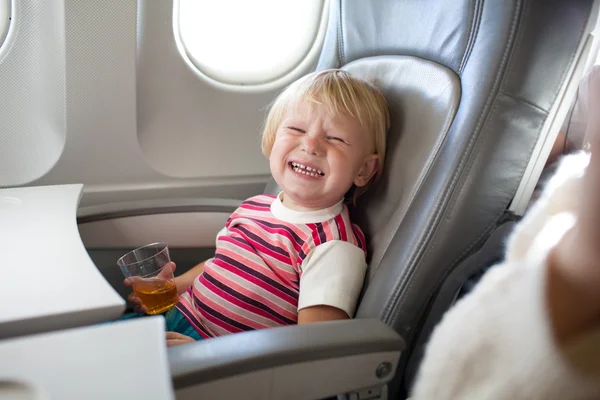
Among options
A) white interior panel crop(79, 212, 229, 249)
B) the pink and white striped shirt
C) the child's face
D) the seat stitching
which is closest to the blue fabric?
the pink and white striped shirt

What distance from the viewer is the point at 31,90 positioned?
59.6 inches

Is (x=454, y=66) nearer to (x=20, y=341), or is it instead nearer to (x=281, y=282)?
(x=281, y=282)

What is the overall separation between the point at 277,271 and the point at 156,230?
518 mm

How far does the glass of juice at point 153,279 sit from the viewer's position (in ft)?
3.95

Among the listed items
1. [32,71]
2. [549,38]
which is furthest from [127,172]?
[549,38]

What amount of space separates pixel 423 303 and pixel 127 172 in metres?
1.16

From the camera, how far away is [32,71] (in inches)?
59.1

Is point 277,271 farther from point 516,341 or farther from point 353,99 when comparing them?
point 516,341

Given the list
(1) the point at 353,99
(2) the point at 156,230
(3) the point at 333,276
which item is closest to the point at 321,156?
(1) the point at 353,99

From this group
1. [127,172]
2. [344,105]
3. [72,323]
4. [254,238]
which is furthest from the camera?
[127,172]

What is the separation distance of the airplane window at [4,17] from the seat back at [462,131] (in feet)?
3.90

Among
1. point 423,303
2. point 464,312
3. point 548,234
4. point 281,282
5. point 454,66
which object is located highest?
point 454,66

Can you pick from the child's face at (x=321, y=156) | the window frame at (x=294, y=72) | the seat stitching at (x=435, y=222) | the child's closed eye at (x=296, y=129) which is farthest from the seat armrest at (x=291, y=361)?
the window frame at (x=294, y=72)

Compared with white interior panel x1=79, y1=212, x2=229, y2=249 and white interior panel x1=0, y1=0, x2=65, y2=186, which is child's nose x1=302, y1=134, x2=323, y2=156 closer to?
white interior panel x1=79, y1=212, x2=229, y2=249
